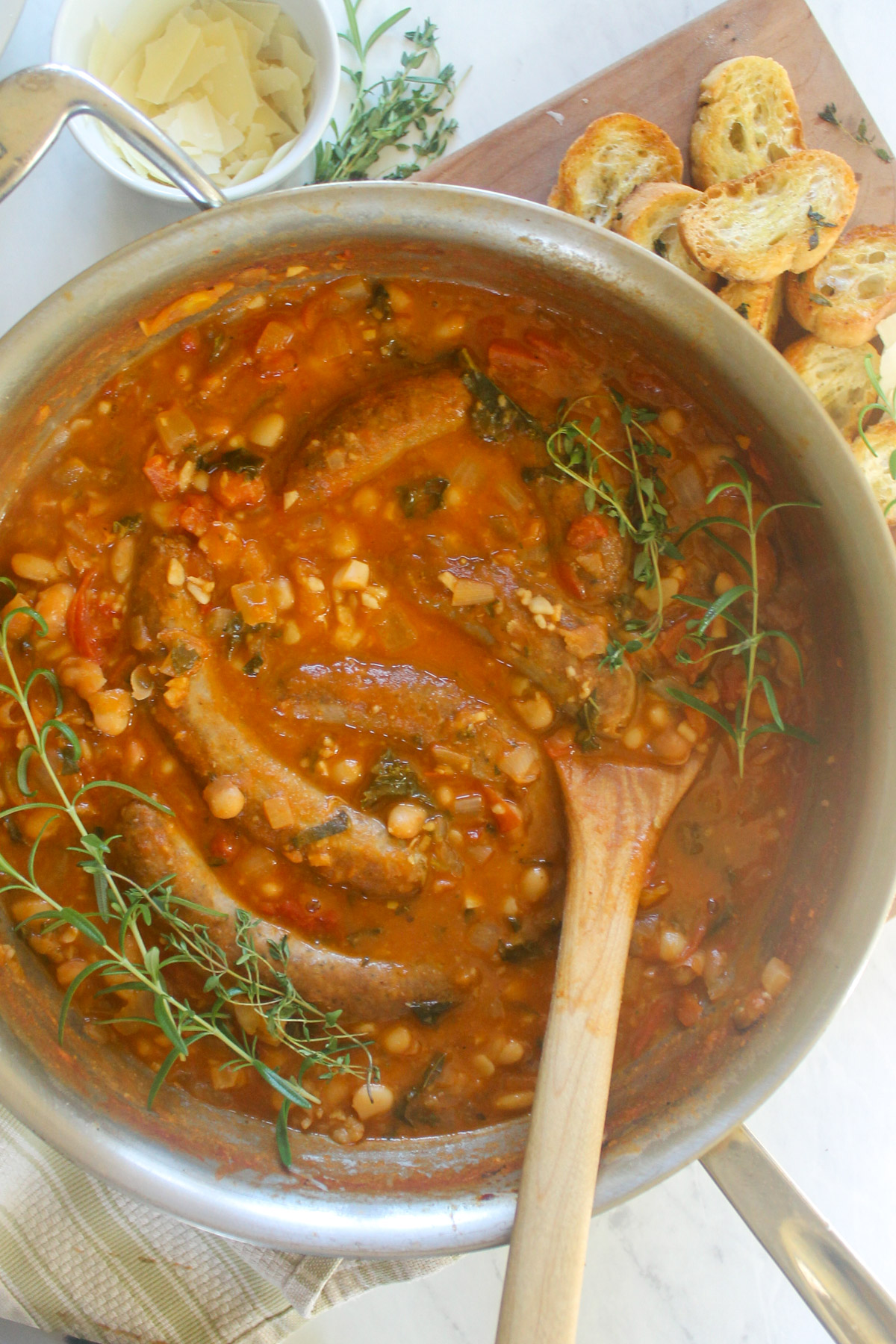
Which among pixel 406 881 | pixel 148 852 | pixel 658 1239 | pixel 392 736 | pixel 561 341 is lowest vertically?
pixel 658 1239

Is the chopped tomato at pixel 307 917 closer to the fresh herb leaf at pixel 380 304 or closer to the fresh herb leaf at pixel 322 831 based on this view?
the fresh herb leaf at pixel 322 831

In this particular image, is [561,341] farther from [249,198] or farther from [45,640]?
[45,640]

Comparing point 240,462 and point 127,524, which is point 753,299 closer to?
point 240,462

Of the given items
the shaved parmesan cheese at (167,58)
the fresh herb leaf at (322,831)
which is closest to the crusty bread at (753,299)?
the shaved parmesan cheese at (167,58)

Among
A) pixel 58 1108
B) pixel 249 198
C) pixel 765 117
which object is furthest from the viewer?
pixel 765 117

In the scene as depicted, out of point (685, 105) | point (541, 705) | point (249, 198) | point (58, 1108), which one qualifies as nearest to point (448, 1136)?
point (58, 1108)

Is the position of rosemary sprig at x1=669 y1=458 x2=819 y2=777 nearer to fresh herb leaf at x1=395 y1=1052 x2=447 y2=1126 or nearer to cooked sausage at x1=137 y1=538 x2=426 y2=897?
cooked sausage at x1=137 y1=538 x2=426 y2=897
